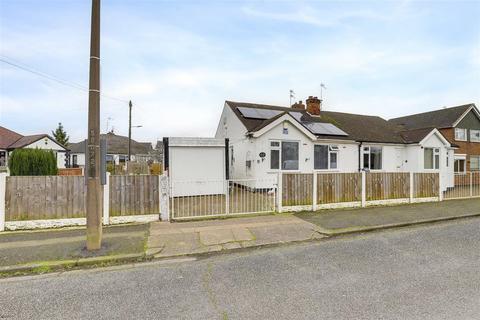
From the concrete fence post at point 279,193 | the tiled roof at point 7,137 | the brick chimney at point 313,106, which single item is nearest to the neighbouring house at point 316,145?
the brick chimney at point 313,106

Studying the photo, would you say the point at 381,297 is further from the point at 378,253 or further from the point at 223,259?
the point at 223,259

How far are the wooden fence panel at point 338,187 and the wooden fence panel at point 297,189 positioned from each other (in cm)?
41

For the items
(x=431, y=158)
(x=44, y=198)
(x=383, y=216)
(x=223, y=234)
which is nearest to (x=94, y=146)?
(x=44, y=198)

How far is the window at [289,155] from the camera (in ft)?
46.9

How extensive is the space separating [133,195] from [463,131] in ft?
90.1

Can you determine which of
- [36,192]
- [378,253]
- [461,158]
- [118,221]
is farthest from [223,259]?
[461,158]

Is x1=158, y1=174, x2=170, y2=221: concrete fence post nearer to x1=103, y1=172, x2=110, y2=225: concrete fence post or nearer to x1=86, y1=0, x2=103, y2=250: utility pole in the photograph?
x1=103, y1=172, x2=110, y2=225: concrete fence post

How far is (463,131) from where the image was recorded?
76.8 feet

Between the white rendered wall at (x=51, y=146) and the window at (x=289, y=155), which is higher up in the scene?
the white rendered wall at (x=51, y=146)

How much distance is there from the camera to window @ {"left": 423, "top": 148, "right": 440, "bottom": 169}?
58.1 feet

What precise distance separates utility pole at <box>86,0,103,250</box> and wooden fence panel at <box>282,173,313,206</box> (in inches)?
230

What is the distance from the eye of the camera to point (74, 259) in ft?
17.0

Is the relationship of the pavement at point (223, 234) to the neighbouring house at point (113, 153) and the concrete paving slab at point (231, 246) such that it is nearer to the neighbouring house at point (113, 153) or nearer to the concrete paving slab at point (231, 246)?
the concrete paving slab at point (231, 246)

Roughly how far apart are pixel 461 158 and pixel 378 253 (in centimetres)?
2354
